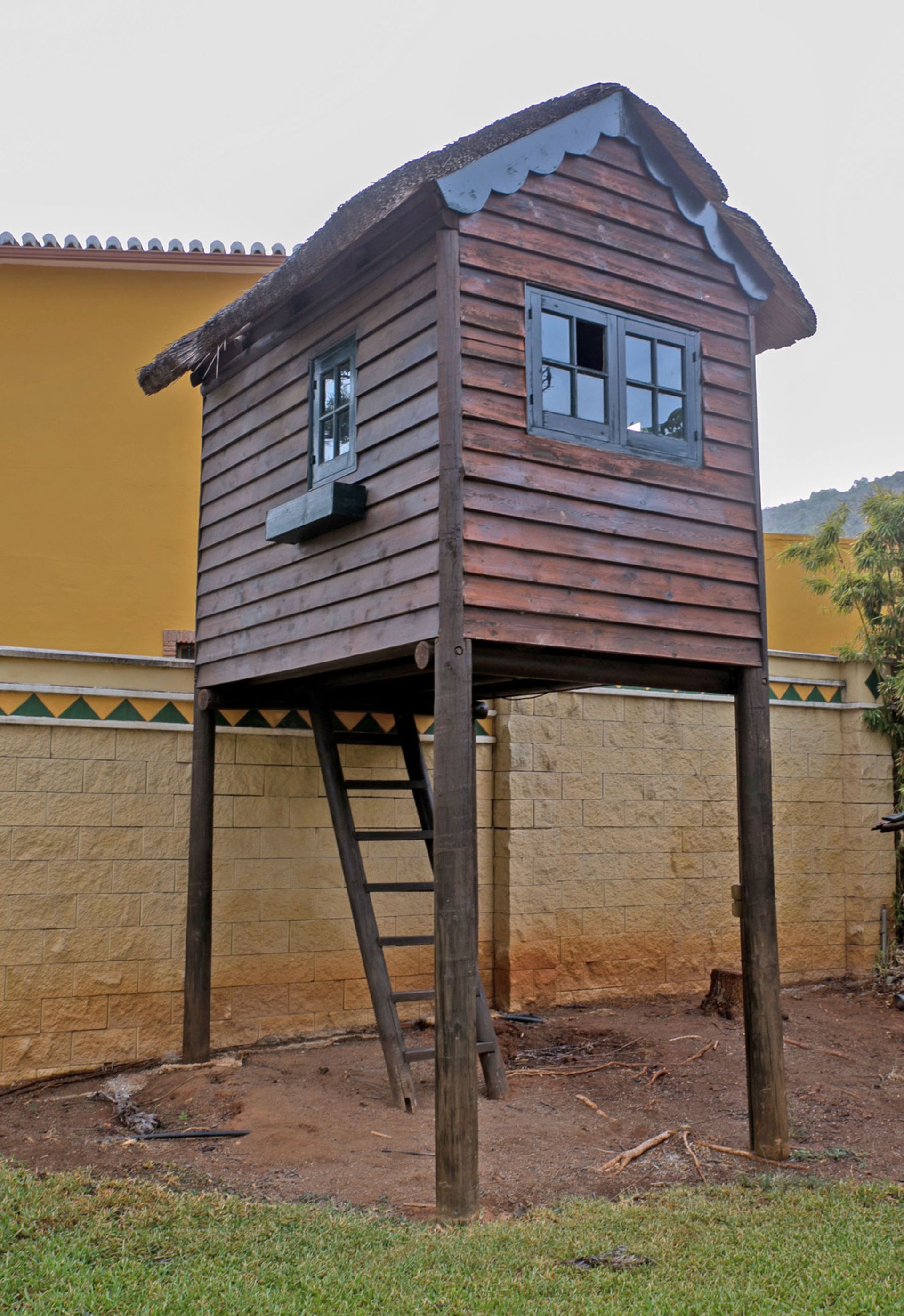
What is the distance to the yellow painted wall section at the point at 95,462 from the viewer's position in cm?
1178

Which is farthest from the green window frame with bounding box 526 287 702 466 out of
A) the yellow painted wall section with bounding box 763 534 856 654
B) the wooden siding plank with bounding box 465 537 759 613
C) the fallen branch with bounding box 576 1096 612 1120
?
the yellow painted wall section with bounding box 763 534 856 654

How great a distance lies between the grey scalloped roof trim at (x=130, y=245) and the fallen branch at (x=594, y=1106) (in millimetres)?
9560

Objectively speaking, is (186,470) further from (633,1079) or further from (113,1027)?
(633,1079)

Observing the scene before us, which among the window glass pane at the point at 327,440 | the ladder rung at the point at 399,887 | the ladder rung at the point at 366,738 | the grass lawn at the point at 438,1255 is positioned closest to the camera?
the grass lawn at the point at 438,1255

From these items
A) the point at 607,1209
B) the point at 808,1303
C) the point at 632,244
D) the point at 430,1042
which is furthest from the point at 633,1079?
the point at 632,244

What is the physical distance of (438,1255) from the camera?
13.3ft

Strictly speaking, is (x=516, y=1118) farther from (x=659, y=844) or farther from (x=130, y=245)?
(x=130, y=245)

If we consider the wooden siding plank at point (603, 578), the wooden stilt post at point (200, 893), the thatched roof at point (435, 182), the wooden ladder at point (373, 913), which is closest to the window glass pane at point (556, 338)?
the thatched roof at point (435, 182)

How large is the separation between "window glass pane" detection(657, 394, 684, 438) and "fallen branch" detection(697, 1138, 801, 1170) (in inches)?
140

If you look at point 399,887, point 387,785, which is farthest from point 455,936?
point 387,785

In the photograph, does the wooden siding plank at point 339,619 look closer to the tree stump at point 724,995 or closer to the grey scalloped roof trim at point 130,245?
the tree stump at point 724,995

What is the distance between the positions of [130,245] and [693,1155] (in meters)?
10.5

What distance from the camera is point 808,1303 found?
3.74 meters

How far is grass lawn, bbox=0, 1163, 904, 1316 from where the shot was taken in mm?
3697
